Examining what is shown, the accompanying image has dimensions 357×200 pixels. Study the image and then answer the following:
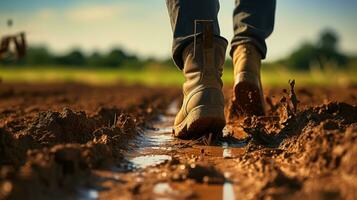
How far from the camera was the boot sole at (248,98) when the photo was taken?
13.6 ft

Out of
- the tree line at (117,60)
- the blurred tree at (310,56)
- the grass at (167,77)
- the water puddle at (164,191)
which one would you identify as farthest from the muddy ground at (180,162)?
the blurred tree at (310,56)

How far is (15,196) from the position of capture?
1831 mm

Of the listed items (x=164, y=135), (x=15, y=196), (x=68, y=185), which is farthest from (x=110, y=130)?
(x=15, y=196)

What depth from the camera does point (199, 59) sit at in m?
3.64

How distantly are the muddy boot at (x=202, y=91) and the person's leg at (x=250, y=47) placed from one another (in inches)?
19.5

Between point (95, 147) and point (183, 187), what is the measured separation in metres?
0.59

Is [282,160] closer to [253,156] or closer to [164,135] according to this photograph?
[253,156]

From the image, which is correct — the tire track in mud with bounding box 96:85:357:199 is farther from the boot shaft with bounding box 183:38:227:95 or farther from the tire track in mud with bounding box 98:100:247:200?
the boot shaft with bounding box 183:38:227:95

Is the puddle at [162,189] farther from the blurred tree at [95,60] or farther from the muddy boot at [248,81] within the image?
the blurred tree at [95,60]

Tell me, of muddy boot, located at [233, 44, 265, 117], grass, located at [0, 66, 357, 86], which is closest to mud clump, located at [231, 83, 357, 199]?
muddy boot, located at [233, 44, 265, 117]

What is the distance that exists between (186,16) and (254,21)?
2.67 ft

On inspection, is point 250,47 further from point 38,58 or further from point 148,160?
point 38,58

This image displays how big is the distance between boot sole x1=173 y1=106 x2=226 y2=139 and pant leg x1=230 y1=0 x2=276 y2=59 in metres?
→ 0.96

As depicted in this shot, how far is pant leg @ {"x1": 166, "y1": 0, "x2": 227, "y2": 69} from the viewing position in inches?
141
